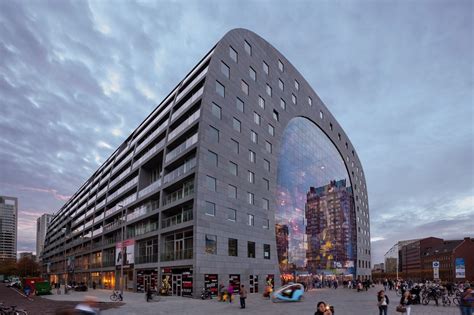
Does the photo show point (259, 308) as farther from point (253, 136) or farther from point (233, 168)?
point (253, 136)

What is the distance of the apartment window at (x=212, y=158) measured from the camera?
145 feet

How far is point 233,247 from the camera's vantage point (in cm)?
4572

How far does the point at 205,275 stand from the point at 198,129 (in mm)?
15743

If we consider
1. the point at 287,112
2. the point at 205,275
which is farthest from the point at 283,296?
the point at 287,112

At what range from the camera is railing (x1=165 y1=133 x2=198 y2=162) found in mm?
44909

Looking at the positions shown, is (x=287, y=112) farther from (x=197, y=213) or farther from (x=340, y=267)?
(x=340, y=267)

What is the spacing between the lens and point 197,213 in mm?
40875

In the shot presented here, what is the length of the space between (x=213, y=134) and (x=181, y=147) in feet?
16.0

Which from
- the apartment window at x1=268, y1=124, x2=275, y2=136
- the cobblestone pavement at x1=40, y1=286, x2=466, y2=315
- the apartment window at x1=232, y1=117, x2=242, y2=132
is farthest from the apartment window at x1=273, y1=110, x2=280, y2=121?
the cobblestone pavement at x1=40, y1=286, x2=466, y2=315

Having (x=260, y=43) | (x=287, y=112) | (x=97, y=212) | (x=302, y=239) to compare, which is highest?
(x=260, y=43)

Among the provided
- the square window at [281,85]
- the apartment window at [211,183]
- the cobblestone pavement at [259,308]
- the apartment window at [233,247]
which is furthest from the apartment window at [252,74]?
Result: the cobblestone pavement at [259,308]

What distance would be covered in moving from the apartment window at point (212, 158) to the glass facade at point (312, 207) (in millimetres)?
16148

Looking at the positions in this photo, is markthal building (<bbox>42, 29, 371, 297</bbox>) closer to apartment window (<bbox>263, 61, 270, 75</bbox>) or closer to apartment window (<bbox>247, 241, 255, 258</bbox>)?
apartment window (<bbox>263, 61, 270, 75</bbox>)

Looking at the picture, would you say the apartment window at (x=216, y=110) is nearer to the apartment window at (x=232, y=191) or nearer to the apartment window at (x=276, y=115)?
the apartment window at (x=232, y=191)
